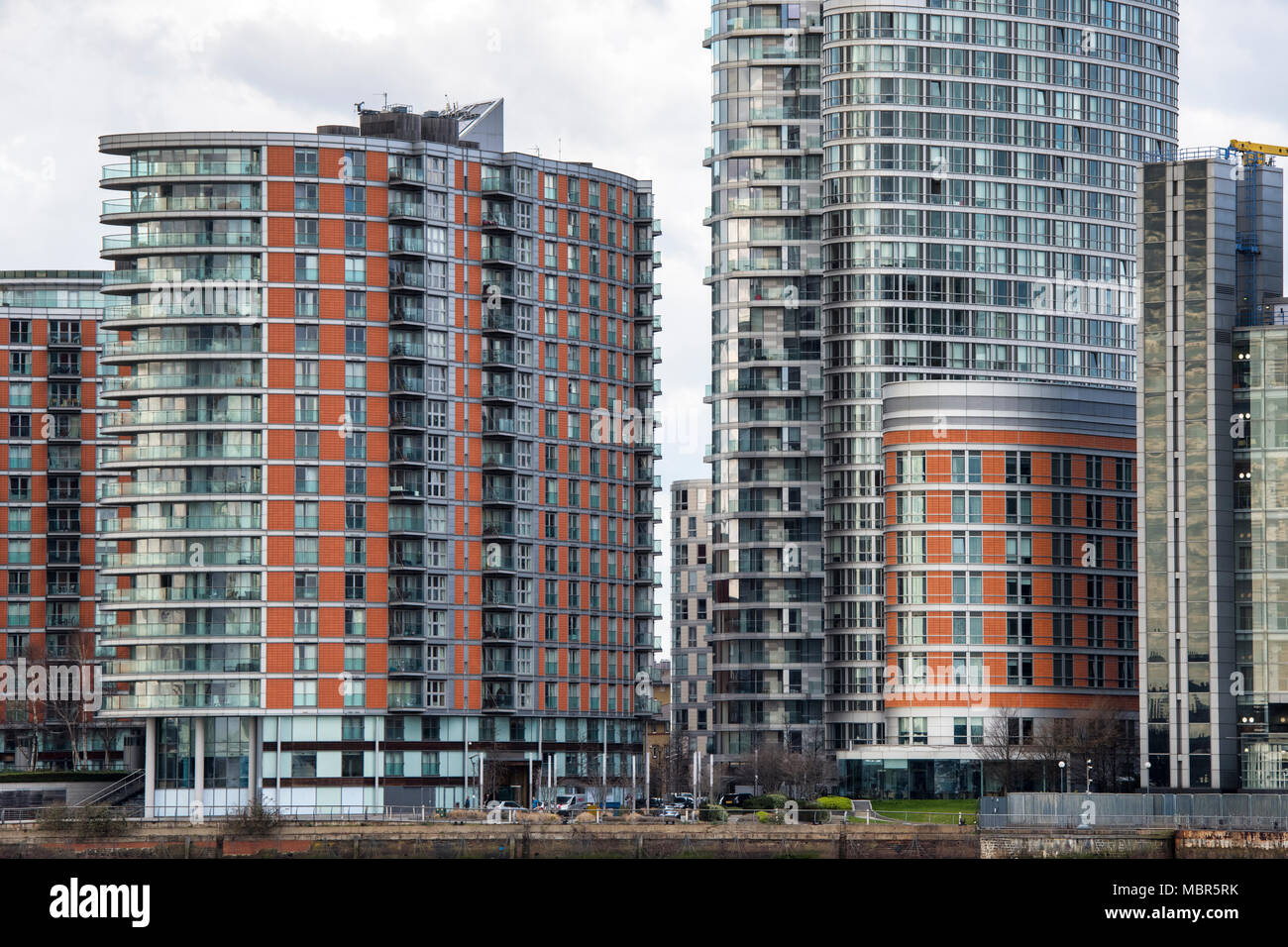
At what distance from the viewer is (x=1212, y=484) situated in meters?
162

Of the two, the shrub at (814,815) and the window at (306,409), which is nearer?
the shrub at (814,815)

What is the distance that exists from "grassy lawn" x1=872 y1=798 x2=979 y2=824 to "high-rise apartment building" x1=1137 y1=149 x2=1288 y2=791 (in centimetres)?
1378

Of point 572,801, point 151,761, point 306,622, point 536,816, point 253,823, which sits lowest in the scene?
point 572,801

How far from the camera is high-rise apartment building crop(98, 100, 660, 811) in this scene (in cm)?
18562

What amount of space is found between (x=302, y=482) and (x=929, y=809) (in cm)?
5369

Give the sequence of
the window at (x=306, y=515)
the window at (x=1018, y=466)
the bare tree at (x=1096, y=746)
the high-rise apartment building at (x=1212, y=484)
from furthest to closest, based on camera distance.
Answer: the window at (x=1018, y=466) → the window at (x=306, y=515) → the bare tree at (x=1096, y=746) → the high-rise apartment building at (x=1212, y=484)

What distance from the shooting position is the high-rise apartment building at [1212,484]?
160125mm

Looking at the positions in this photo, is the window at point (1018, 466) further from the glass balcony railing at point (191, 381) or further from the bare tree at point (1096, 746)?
the glass balcony railing at point (191, 381)

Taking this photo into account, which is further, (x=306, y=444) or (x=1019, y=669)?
(x=1019, y=669)

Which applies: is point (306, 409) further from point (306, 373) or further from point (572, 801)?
point (572, 801)

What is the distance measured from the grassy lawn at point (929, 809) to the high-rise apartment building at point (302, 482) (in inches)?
959

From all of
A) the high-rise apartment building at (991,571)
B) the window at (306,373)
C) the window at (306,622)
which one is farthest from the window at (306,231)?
the high-rise apartment building at (991,571)

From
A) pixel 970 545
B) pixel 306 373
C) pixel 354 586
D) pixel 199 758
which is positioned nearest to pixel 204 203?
pixel 306 373
